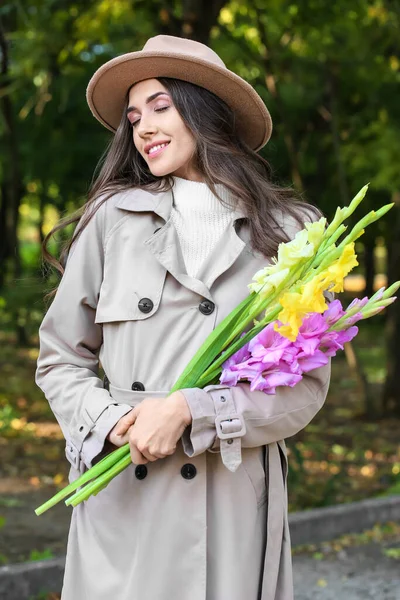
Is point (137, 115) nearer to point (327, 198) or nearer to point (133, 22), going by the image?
point (133, 22)

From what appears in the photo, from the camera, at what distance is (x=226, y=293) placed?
8.31 ft

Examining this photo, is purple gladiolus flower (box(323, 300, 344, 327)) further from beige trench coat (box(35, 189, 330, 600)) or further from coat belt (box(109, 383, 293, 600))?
coat belt (box(109, 383, 293, 600))

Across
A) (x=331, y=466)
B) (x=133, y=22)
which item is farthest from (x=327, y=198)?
(x=331, y=466)

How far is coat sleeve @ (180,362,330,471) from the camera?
2316mm

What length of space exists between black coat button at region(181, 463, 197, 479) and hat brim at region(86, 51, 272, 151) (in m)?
1.08

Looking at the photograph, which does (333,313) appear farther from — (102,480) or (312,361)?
(102,480)

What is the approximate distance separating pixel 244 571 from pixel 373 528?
3925mm

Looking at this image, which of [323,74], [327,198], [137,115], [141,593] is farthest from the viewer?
[327,198]

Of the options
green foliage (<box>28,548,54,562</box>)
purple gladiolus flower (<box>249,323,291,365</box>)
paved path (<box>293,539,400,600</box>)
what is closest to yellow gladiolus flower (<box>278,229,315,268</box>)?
purple gladiolus flower (<box>249,323,291,365</box>)

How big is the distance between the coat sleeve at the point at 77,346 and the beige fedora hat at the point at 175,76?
1.26ft

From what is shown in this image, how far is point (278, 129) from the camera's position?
10.6m

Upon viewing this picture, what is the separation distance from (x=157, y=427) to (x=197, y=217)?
694mm

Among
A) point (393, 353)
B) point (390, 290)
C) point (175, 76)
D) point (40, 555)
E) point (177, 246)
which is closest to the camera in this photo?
point (390, 290)

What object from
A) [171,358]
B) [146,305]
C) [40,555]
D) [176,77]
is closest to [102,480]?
[171,358]
